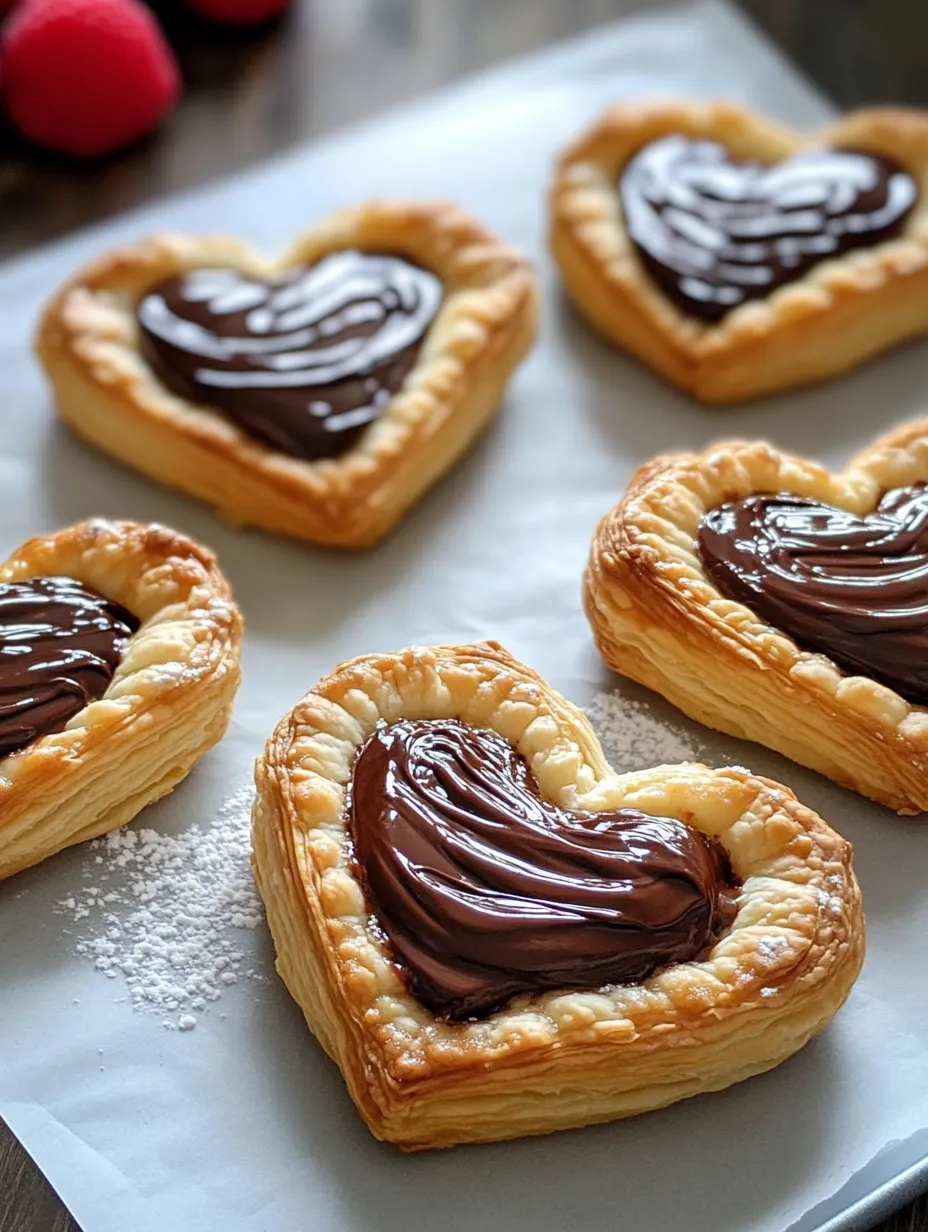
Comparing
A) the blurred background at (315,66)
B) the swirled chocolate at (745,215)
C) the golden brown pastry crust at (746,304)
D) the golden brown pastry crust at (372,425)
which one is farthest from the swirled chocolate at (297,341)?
the blurred background at (315,66)

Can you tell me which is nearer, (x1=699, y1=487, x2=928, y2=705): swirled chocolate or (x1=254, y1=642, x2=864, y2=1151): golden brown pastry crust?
(x1=254, y1=642, x2=864, y2=1151): golden brown pastry crust

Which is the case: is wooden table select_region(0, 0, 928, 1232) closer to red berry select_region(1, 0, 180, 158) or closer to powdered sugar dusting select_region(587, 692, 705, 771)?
red berry select_region(1, 0, 180, 158)

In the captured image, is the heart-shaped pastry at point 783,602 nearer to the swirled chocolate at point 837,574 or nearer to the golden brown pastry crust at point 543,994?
the swirled chocolate at point 837,574

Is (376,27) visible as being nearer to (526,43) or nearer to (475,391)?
(526,43)

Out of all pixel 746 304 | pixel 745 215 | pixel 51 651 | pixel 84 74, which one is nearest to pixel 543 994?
pixel 51 651

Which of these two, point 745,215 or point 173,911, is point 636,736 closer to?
point 173,911

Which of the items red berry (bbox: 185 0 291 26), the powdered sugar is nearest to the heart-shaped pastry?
the powdered sugar

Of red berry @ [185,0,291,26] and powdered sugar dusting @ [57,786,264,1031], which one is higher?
red berry @ [185,0,291,26]
